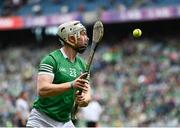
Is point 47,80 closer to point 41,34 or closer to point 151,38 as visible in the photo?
point 151,38

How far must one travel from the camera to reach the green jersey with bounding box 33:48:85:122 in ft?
21.0

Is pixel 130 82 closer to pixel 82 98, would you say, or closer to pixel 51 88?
pixel 82 98

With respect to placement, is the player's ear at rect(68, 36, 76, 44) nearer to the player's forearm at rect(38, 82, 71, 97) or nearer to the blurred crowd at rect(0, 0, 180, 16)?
the player's forearm at rect(38, 82, 71, 97)

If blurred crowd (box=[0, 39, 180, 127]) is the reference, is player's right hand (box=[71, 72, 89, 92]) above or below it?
above

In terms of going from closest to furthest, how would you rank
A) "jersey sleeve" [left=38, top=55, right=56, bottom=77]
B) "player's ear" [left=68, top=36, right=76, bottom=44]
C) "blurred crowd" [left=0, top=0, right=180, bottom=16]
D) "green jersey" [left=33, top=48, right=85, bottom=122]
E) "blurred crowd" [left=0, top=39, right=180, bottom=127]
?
"jersey sleeve" [left=38, top=55, right=56, bottom=77]
"green jersey" [left=33, top=48, right=85, bottom=122]
"player's ear" [left=68, top=36, right=76, bottom=44]
"blurred crowd" [left=0, top=39, right=180, bottom=127]
"blurred crowd" [left=0, top=0, right=180, bottom=16]

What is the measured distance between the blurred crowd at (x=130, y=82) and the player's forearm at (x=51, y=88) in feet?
32.1

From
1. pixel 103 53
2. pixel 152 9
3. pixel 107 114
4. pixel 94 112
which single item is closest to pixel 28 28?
pixel 103 53

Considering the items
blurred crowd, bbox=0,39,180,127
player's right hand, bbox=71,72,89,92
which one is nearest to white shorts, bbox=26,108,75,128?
player's right hand, bbox=71,72,89,92

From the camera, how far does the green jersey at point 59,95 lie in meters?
6.41

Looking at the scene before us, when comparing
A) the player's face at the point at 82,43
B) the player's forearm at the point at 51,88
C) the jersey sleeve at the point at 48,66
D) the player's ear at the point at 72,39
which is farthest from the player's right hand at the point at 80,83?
the player's ear at the point at 72,39

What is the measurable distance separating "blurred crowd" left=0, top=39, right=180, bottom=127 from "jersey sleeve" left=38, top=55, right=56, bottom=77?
31.7 ft

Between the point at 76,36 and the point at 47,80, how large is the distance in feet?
1.97

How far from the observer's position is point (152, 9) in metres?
23.2

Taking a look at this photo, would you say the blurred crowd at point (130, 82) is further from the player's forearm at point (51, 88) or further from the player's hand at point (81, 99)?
the player's forearm at point (51, 88)
